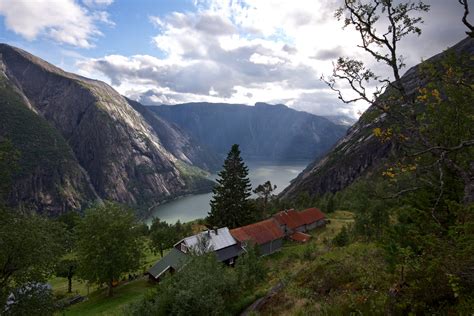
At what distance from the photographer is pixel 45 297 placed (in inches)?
851

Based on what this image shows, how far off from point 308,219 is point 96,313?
153ft

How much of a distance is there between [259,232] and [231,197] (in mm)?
10533

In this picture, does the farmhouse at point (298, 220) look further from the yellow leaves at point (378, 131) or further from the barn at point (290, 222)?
the yellow leaves at point (378, 131)

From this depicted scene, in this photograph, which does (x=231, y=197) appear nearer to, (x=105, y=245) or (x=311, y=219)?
(x=311, y=219)

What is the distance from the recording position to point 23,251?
2055 cm

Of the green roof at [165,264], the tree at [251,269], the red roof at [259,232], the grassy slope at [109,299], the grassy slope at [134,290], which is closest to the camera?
the tree at [251,269]

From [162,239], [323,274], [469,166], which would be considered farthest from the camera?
[162,239]

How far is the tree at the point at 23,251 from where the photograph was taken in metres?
20.2

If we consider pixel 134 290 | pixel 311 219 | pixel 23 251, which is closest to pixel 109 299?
pixel 134 290

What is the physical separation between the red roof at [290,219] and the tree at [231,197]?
22.2 feet

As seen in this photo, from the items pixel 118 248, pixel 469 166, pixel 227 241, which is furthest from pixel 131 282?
pixel 469 166

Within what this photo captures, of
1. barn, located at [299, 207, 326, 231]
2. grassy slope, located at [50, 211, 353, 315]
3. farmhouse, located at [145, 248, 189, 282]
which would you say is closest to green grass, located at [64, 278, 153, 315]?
grassy slope, located at [50, 211, 353, 315]

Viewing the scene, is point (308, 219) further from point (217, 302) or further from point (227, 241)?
point (217, 302)

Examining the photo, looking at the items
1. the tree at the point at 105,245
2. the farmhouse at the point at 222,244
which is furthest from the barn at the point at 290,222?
the tree at the point at 105,245
